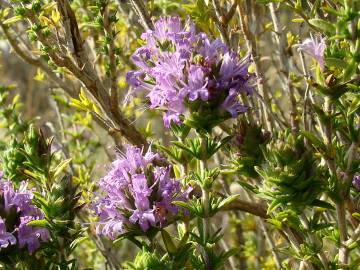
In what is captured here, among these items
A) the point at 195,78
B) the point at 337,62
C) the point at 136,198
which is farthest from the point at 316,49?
the point at 136,198

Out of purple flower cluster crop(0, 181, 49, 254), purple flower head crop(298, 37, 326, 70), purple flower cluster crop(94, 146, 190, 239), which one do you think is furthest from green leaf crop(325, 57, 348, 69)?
purple flower cluster crop(0, 181, 49, 254)

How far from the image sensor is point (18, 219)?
166 centimetres

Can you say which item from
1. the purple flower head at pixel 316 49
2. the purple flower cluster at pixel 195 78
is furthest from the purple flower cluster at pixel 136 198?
the purple flower head at pixel 316 49

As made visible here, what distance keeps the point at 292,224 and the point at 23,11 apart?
102cm

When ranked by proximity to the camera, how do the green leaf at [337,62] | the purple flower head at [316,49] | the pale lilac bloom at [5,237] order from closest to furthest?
the green leaf at [337,62]
the purple flower head at [316,49]
the pale lilac bloom at [5,237]

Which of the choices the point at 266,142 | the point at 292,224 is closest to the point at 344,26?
the point at 266,142

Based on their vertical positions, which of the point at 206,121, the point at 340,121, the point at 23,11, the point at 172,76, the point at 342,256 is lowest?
the point at 342,256

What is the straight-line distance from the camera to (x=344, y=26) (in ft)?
4.20

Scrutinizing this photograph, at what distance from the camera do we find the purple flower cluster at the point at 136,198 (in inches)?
59.0

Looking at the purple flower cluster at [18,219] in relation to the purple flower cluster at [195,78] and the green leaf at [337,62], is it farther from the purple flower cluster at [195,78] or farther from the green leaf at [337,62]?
the green leaf at [337,62]

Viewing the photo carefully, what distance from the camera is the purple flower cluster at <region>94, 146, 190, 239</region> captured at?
4.91 feet

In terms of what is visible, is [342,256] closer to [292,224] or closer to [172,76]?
[292,224]

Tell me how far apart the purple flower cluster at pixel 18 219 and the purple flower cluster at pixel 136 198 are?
0.21 meters

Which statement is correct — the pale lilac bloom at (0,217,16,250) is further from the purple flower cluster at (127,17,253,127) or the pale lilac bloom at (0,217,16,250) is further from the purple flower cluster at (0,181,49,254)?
the purple flower cluster at (127,17,253,127)
